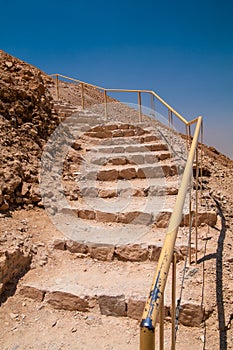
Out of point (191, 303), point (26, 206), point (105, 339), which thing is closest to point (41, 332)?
point (105, 339)

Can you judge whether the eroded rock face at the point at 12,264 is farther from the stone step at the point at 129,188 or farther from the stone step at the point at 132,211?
the stone step at the point at 129,188

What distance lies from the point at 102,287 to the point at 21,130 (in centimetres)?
315

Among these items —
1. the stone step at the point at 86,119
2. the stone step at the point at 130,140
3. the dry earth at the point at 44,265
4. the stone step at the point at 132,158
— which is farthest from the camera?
the stone step at the point at 86,119

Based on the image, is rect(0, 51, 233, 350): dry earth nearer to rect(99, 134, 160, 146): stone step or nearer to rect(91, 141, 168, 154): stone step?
rect(91, 141, 168, 154): stone step

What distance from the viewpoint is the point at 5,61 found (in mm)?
6105

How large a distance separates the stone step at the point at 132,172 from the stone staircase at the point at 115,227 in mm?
16

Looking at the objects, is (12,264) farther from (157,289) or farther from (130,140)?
(130,140)

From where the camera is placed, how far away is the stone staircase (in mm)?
2664

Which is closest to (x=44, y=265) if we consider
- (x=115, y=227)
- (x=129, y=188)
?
(x=115, y=227)

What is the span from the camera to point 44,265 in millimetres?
3229

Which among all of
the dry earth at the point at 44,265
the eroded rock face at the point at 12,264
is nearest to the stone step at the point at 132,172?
the dry earth at the point at 44,265

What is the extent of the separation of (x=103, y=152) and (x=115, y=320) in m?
3.56

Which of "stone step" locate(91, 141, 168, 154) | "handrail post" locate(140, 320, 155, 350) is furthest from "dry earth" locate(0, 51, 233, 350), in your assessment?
"handrail post" locate(140, 320, 155, 350)

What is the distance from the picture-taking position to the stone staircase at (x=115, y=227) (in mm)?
2664
